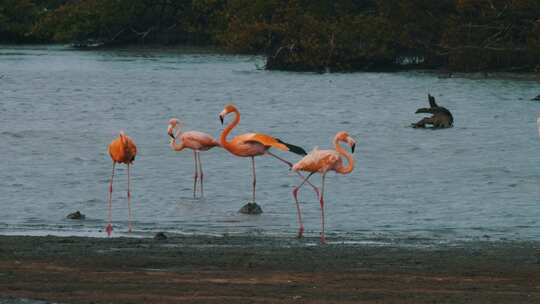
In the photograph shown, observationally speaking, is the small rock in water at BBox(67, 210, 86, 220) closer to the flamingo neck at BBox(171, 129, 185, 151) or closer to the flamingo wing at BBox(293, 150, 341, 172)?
the flamingo wing at BBox(293, 150, 341, 172)

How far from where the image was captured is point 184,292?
8516mm

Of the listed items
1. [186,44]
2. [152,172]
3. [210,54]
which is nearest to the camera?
[152,172]

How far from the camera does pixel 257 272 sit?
967 cm

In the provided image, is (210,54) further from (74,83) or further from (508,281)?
(508,281)

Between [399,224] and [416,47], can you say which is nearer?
[399,224]

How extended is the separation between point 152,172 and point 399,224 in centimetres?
692

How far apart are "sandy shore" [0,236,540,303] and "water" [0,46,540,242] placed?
181 centimetres

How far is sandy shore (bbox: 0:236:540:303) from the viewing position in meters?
8.45

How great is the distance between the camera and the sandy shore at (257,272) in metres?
8.45

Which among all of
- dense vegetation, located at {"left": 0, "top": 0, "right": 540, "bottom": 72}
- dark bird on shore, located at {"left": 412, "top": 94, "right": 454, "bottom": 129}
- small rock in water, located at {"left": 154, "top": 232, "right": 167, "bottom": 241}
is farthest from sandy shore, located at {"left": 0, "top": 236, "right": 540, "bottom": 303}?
dense vegetation, located at {"left": 0, "top": 0, "right": 540, "bottom": 72}

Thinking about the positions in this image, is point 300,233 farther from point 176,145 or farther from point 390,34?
point 390,34

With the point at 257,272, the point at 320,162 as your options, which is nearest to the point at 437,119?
the point at 320,162

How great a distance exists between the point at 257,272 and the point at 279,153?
534 inches

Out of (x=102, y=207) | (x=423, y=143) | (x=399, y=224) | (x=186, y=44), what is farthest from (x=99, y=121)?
(x=186, y=44)
